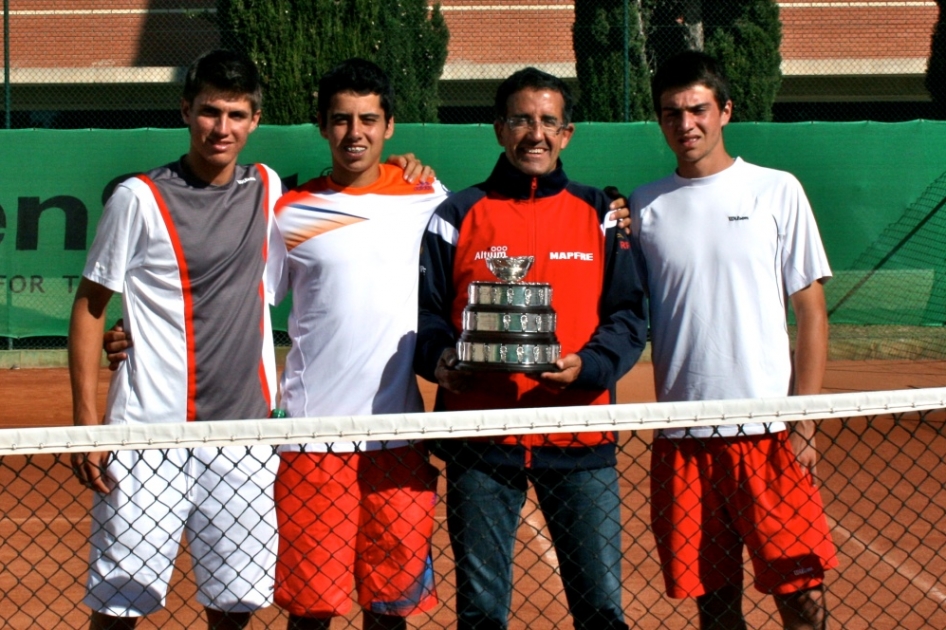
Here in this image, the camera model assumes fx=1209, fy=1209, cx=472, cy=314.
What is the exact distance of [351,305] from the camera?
3.11m

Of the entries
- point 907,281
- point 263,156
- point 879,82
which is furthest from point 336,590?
point 879,82

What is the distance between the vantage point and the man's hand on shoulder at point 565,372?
2.86 meters

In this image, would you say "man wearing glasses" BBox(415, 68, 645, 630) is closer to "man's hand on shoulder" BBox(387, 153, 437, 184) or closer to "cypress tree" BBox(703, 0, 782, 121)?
"man's hand on shoulder" BBox(387, 153, 437, 184)

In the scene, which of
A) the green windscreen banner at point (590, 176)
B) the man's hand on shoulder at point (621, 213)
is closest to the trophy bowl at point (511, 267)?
the man's hand on shoulder at point (621, 213)

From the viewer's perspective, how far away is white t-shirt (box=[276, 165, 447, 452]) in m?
3.11

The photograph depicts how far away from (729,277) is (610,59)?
35.8ft

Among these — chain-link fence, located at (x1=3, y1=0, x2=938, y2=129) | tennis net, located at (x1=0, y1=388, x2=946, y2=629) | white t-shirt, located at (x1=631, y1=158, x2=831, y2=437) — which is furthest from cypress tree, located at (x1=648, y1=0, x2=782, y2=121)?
white t-shirt, located at (x1=631, y1=158, x2=831, y2=437)

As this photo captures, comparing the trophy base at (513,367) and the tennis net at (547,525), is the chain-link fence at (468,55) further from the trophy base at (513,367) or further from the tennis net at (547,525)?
the trophy base at (513,367)

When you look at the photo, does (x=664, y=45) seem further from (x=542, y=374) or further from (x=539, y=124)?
(x=542, y=374)

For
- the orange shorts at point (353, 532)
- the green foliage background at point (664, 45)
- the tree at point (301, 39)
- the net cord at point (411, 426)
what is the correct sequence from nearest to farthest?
1. the net cord at point (411, 426)
2. the orange shorts at point (353, 532)
3. the tree at point (301, 39)
4. the green foliage background at point (664, 45)

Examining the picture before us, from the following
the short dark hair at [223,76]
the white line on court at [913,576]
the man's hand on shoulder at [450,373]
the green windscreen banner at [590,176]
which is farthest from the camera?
the green windscreen banner at [590,176]

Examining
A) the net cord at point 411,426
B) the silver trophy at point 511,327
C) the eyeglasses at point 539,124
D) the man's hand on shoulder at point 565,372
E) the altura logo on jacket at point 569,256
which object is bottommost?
the net cord at point 411,426

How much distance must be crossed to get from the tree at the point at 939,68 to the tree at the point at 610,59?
12.2 ft

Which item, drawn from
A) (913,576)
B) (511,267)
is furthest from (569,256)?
(913,576)
